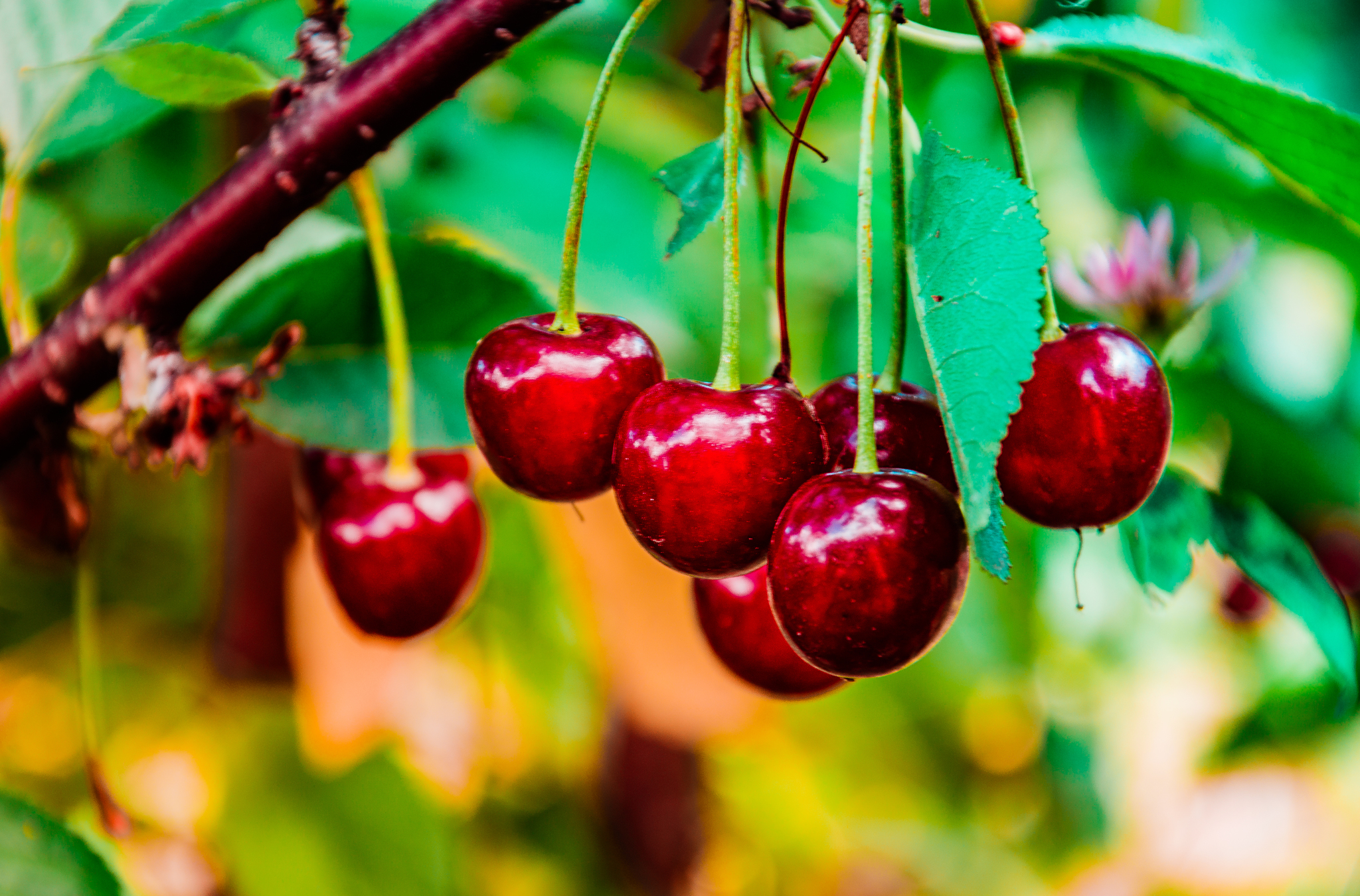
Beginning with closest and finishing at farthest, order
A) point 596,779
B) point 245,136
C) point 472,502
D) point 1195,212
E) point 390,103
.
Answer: point 390,103 → point 472,502 → point 245,136 → point 1195,212 → point 596,779

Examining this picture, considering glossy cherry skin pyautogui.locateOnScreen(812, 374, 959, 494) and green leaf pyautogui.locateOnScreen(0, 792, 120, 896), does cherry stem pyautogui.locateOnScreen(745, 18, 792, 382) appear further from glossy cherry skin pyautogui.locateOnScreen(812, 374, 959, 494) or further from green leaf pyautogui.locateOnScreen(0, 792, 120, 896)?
green leaf pyautogui.locateOnScreen(0, 792, 120, 896)

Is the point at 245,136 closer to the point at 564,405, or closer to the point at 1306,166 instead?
the point at 564,405

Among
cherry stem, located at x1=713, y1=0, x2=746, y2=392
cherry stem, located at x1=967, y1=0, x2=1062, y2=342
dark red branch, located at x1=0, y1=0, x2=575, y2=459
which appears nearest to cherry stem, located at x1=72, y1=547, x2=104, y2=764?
dark red branch, located at x1=0, y1=0, x2=575, y2=459

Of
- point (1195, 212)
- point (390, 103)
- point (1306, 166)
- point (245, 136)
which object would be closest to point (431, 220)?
point (245, 136)

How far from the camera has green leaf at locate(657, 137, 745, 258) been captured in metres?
0.43

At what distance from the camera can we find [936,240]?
346 millimetres

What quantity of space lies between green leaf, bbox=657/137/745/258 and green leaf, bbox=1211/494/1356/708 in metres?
0.28

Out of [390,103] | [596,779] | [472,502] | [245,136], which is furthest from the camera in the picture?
[596,779]

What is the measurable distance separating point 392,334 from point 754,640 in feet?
0.93

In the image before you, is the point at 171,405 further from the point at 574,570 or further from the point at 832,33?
the point at 574,570

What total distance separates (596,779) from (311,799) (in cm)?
53

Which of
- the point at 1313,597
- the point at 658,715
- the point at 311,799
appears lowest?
the point at 311,799

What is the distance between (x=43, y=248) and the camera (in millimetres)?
698

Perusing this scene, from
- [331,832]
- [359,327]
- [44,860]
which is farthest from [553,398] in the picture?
[331,832]
